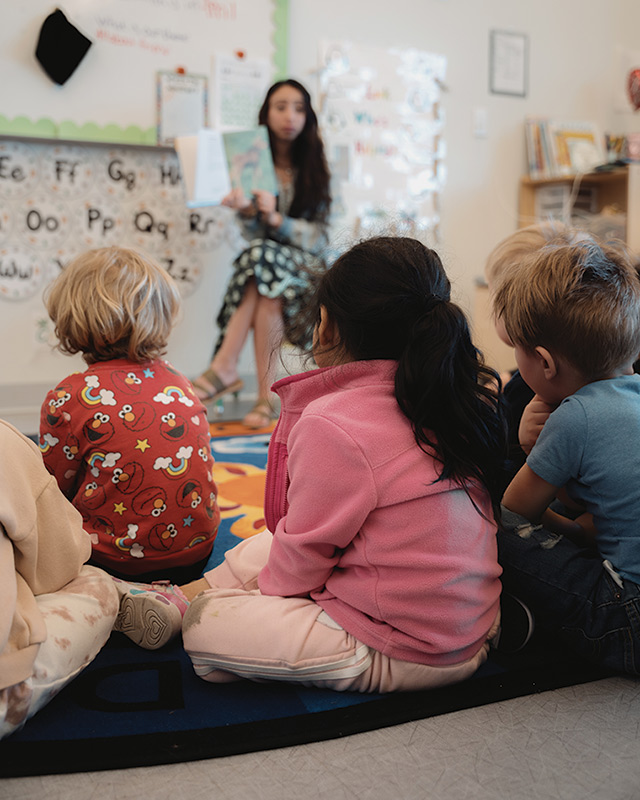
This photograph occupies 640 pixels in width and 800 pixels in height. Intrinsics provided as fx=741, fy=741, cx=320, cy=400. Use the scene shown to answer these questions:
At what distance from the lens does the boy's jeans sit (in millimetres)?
877

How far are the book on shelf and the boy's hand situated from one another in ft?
7.60

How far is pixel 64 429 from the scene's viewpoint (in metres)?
1.02

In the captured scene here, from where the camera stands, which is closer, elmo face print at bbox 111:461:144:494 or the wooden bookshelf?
elmo face print at bbox 111:461:144:494

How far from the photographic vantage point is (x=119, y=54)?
96.6 inches

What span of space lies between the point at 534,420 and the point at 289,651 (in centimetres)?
50

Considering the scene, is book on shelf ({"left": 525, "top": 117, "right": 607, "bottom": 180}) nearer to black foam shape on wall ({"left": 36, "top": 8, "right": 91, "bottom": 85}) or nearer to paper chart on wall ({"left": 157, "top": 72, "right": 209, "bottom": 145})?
paper chart on wall ({"left": 157, "top": 72, "right": 209, "bottom": 145})

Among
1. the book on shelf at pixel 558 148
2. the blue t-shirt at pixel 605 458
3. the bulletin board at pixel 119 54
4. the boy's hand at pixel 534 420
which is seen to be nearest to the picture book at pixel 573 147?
the book on shelf at pixel 558 148

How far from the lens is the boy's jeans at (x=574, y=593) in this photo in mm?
877

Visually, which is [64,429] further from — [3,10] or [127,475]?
[3,10]

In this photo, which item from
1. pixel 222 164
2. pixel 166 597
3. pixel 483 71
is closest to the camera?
pixel 166 597

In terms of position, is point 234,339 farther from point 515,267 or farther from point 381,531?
point 381,531

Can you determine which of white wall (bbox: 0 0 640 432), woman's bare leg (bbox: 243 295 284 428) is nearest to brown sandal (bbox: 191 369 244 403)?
woman's bare leg (bbox: 243 295 284 428)

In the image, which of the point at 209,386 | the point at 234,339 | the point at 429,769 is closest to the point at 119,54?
the point at 234,339

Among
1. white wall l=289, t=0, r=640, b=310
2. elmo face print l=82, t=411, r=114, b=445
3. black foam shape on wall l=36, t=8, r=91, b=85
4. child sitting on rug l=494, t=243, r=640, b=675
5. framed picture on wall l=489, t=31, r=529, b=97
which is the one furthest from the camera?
framed picture on wall l=489, t=31, r=529, b=97
